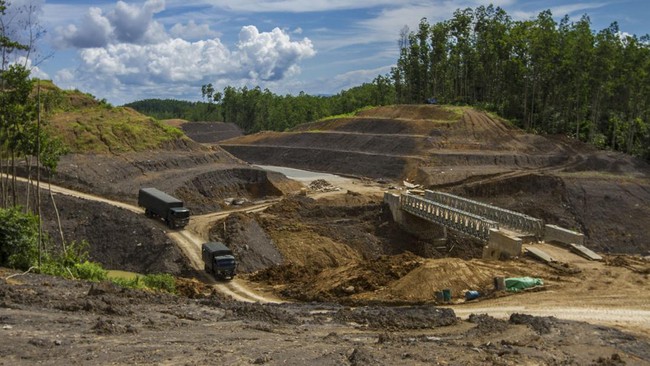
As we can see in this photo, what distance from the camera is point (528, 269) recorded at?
26.7 metres

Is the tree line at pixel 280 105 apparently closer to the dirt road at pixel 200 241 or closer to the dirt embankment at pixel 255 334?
the dirt road at pixel 200 241

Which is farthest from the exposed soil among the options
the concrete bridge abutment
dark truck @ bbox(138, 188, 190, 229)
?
dark truck @ bbox(138, 188, 190, 229)

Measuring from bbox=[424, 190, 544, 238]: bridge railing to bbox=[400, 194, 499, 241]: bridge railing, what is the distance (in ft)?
6.03

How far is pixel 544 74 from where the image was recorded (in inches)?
2987

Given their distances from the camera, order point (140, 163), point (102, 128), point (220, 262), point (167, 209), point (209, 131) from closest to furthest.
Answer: point (220, 262)
point (167, 209)
point (140, 163)
point (102, 128)
point (209, 131)

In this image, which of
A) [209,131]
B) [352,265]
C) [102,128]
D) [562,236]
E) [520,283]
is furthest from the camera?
[209,131]

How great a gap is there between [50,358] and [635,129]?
245 ft

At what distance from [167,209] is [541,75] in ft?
182

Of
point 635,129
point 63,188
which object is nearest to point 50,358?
point 63,188

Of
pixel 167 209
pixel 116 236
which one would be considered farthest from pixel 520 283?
pixel 116 236

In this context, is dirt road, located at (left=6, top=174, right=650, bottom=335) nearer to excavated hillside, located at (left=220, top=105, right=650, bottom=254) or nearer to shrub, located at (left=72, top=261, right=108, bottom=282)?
shrub, located at (left=72, top=261, right=108, bottom=282)

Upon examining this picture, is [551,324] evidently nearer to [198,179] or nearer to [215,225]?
[215,225]

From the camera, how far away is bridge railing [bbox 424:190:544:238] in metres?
33.4

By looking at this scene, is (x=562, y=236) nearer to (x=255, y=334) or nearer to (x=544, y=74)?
(x=255, y=334)
